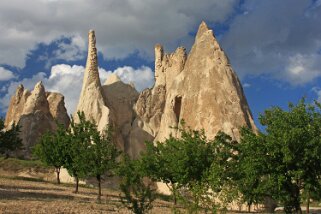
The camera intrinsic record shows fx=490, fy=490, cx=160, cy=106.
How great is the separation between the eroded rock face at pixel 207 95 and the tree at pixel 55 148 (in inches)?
569

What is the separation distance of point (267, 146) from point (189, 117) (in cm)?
3789

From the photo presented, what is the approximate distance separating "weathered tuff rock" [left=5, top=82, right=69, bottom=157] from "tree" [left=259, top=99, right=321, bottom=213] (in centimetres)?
5630

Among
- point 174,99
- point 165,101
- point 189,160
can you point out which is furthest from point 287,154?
point 165,101

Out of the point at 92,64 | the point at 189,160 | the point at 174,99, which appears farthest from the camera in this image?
the point at 92,64

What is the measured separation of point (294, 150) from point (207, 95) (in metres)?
37.5

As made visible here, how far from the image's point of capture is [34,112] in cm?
8356

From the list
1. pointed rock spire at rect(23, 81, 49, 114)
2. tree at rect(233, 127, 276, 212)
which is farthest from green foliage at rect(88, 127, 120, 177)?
pointed rock spire at rect(23, 81, 49, 114)

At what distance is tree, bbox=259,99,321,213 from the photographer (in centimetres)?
2520

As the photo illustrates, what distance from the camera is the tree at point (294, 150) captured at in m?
25.2

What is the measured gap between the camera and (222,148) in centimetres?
3631

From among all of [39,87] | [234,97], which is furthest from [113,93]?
[234,97]

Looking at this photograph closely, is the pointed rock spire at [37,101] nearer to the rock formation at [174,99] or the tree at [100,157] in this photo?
the rock formation at [174,99]

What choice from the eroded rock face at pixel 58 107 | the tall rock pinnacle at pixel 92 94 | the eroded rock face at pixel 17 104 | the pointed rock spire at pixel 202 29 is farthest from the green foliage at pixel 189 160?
the eroded rock face at pixel 17 104

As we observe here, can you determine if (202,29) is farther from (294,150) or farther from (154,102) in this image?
(294,150)
